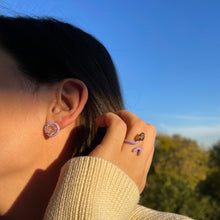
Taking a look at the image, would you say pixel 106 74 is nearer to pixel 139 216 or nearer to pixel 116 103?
pixel 116 103

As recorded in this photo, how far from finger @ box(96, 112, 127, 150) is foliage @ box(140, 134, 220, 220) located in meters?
2.07

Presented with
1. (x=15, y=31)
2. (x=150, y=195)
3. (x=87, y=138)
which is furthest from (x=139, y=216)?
(x=150, y=195)

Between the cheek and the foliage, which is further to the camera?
the foliage

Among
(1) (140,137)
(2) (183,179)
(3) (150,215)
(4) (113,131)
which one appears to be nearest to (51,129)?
(4) (113,131)

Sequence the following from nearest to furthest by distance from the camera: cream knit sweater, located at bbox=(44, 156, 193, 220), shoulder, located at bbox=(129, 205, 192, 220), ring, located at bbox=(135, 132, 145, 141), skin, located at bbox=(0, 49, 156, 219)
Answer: cream knit sweater, located at bbox=(44, 156, 193, 220) → skin, located at bbox=(0, 49, 156, 219) → ring, located at bbox=(135, 132, 145, 141) → shoulder, located at bbox=(129, 205, 192, 220)

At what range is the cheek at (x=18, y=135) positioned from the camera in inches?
45.6

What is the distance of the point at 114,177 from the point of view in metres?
1.18

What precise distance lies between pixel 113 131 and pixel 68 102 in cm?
26

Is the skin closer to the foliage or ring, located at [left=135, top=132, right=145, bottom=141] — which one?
ring, located at [left=135, top=132, right=145, bottom=141]

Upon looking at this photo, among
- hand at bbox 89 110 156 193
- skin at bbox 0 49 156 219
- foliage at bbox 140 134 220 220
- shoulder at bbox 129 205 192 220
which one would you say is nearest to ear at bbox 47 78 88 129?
skin at bbox 0 49 156 219

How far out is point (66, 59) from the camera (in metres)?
1.33

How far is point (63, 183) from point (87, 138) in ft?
1.03

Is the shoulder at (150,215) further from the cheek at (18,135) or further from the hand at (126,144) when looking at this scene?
the cheek at (18,135)

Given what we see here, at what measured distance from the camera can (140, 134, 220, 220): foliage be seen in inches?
277
